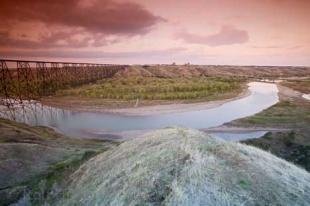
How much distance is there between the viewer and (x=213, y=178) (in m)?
5.19

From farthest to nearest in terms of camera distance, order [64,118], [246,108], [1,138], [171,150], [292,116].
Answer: [246,108] → [64,118] → [292,116] → [1,138] → [171,150]

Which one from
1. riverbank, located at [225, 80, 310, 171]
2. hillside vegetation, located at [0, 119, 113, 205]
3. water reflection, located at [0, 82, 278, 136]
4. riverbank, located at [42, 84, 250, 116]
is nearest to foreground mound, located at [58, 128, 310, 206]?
hillside vegetation, located at [0, 119, 113, 205]

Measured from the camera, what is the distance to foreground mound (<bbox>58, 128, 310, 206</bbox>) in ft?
16.5

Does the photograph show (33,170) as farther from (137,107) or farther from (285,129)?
(137,107)

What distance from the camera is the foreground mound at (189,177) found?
5016mm

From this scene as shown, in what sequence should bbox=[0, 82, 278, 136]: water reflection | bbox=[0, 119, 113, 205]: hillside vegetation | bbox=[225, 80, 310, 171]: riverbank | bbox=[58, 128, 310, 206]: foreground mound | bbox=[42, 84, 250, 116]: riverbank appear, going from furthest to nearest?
1. bbox=[42, 84, 250, 116]: riverbank
2. bbox=[0, 82, 278, 136]: water reflection
3. bbox=[225, 80, 310, 171]: riverbank
4. bbox=[0, 119, 113, 205]: hillside vegetation
5. bbox=[58, 128, 310, 206]: foreground mound

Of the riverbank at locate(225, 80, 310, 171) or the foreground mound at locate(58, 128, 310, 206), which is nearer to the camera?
the foreground mound at locate(58, 128, 310, 206)

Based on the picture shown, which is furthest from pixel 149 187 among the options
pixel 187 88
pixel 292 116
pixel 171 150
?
pixel 187 88

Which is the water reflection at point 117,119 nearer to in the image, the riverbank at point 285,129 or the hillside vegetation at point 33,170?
the riverbank at point 285,129

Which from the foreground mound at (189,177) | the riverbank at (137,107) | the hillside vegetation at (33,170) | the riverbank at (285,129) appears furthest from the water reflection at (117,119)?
the foreground mound at (189,177)

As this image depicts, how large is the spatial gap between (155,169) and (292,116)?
2196 cm

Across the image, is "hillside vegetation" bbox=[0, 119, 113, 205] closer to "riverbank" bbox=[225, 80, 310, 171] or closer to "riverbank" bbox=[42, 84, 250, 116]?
"riverbank" bbox=[225, 80, 310, 171]

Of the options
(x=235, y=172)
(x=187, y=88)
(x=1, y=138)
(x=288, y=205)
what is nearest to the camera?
(x=288, y=205)

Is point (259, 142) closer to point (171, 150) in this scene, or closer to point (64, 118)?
point (171, 150)
